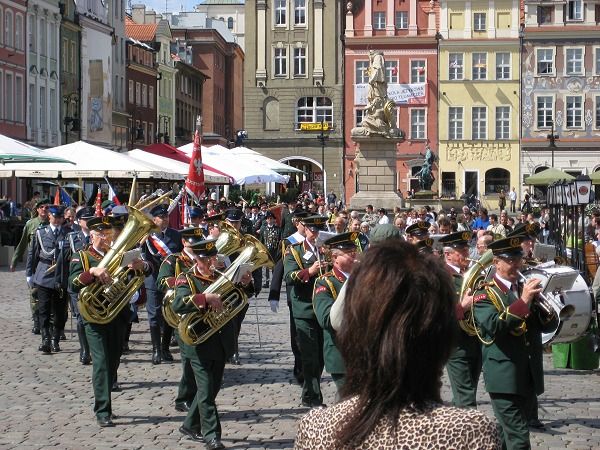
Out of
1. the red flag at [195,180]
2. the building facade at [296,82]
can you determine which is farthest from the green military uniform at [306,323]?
the building facade at [296,82]

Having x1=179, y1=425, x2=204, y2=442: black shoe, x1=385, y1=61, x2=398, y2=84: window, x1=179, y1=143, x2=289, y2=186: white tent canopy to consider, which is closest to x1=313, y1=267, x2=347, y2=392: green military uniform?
x1=179, y1=425, x2=204, y2=442: black shoe

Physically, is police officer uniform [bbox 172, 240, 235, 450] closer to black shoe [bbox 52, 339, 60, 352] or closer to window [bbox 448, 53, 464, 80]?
black shoe [bbox 52, 339, 60, 352]

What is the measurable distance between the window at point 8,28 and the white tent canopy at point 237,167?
25.6 metres

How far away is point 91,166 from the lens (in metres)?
24.9

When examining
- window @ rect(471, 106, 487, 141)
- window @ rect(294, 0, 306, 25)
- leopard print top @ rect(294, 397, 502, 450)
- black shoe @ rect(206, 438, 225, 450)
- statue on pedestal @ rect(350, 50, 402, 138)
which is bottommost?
black shoe @ rect(206, 438, 225, 450)

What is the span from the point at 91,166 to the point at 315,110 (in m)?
54.2

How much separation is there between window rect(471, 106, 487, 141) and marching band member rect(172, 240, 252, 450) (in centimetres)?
6595

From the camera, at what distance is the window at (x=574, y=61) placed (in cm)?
7281

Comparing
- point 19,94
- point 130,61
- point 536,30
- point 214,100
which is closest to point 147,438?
point 19,94

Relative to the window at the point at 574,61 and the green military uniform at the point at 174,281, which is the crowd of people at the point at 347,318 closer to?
the green military uniform at the point at 174,281

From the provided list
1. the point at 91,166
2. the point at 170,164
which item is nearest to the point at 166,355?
the point at 91,166

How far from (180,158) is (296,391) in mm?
18739

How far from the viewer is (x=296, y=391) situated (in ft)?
39.8

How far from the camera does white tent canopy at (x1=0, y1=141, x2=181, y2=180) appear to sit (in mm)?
24484
